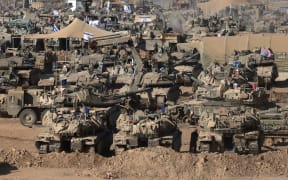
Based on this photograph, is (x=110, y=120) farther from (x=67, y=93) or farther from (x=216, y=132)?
(x=216, y=132)

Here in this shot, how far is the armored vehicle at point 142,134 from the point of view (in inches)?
715

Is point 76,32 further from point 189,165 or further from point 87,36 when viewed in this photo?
point 189,165

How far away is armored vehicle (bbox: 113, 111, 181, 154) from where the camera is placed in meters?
18.2

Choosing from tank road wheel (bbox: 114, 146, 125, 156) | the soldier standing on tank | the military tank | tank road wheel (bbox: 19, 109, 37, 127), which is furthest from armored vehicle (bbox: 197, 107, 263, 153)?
tank road wheel (bbox: 19, 109, 37, 127)

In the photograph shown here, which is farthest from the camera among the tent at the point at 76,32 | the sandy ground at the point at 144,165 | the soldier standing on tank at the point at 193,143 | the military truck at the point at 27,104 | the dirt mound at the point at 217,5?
the dirt mound at the point at 217,5

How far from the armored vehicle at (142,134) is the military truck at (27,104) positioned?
651 centimetres

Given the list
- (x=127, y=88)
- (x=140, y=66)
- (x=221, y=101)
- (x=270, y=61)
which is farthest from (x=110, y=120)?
(x=270, y=61)

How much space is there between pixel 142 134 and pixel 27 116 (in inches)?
306

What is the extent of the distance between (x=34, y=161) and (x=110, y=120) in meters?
4.43

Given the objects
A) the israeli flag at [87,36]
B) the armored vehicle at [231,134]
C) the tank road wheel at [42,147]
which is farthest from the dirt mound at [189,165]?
the israeli flag at [87,36]

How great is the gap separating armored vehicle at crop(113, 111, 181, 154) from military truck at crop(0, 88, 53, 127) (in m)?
6.51

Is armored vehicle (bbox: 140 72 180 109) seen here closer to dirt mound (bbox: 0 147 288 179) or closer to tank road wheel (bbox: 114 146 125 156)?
tank road wheel (bbox: 114 146 125 156)

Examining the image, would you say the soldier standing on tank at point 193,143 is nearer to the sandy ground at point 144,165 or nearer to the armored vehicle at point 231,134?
the armored vehicle at point 231,134

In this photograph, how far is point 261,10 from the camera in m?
94.5
